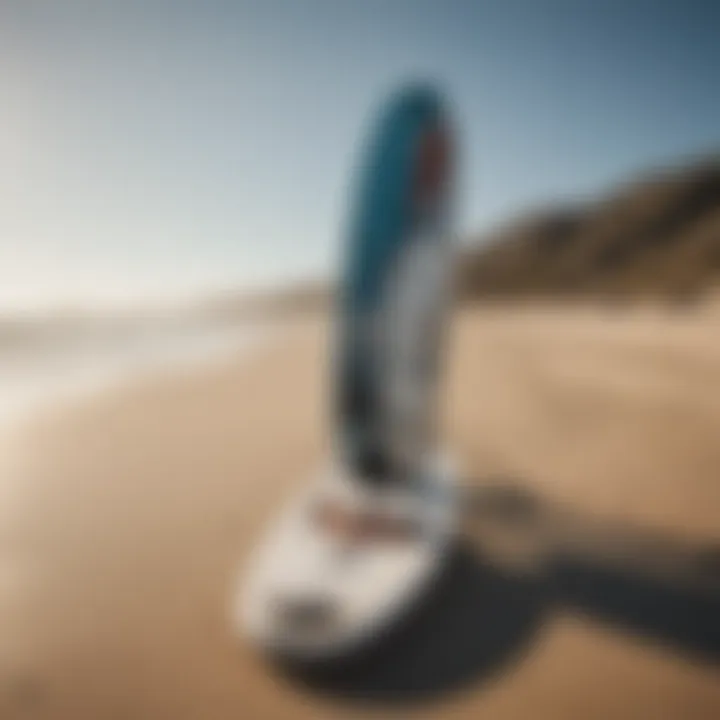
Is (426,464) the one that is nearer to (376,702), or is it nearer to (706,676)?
(376,702)

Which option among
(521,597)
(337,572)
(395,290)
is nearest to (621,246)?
(395,290)

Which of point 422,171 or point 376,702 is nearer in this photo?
point 376,702

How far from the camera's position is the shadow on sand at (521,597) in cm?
124

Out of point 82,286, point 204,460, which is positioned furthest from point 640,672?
point 82,286

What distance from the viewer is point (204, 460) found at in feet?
4.79

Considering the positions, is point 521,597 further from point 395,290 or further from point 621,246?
point 621,246

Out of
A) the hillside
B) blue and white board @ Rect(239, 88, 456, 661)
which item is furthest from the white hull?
the hillside

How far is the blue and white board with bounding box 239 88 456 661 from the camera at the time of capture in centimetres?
126

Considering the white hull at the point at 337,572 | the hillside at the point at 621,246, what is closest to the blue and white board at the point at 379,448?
the white hull at the point at 337,572

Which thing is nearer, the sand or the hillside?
the sand

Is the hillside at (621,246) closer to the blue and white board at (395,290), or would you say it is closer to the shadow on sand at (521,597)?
the blue and white board at (395,290)

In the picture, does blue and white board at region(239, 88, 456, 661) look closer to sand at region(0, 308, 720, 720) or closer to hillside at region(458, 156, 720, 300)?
sand at region(0, 308, 720, 720)

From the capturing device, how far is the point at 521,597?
1353 mm

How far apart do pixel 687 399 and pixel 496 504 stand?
1.13ft
